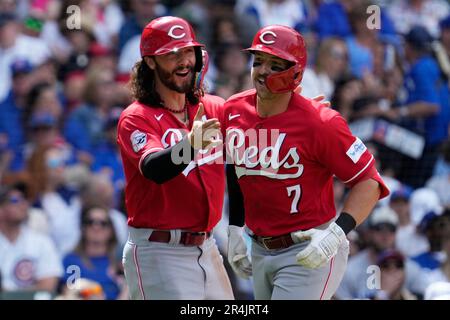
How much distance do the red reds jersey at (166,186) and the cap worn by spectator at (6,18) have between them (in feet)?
13.9

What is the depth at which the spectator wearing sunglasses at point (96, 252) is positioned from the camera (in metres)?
7.67

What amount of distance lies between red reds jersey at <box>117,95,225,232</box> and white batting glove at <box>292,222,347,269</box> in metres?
0.57

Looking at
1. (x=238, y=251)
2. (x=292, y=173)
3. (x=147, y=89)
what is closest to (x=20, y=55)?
(x=147, y=89)

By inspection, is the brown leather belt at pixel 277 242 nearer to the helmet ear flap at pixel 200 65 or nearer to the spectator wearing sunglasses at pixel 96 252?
the helmet ear flap at pixel 200 65

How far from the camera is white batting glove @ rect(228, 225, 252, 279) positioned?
5.41 m

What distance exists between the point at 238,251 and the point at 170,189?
50 centimetres

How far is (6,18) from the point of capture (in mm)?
9234

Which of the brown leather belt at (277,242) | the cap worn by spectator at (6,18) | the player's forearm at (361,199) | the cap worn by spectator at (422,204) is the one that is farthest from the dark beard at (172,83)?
the cap worn by spectator at (6,18)

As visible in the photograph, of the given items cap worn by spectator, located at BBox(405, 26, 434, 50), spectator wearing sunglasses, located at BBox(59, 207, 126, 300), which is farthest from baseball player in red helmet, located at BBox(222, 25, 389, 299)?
cap worn by spectator, located at BBox(405, 26, 434, 50)

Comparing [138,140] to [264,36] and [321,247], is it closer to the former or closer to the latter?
[264,36]

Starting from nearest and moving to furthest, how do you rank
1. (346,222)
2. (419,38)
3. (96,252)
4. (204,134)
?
1. (204,134)
2. (346,222)
3. (96,252)
4. (419,38)

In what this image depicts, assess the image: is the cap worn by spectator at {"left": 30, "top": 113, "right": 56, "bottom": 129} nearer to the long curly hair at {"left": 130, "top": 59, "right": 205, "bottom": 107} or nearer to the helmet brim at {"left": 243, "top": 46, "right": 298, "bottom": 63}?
the long curly hair at {"left": 130, "top": 59, "right": 205, "bottom": 107}

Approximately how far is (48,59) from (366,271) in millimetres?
3246

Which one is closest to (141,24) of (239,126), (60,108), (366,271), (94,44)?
(94,44)
